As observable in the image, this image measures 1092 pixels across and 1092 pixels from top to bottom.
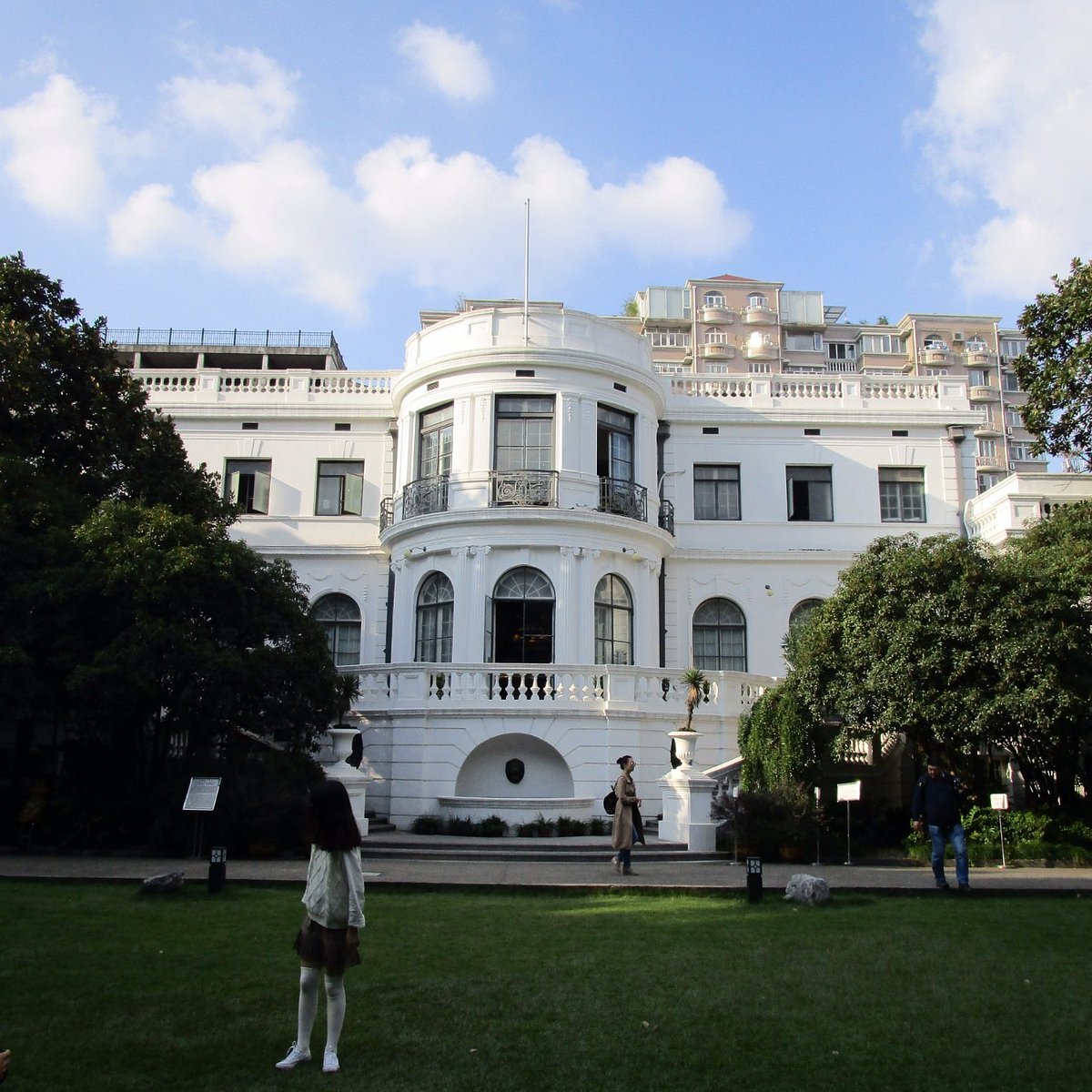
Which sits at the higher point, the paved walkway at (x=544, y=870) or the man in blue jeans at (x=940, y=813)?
the man in blue jeans at (x=940, y=813)

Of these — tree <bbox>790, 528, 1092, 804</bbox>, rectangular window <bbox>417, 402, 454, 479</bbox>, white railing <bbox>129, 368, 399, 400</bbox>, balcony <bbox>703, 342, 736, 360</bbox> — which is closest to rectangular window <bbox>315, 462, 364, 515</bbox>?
white railing <bbox>129, 368, 399, 400</bbox>

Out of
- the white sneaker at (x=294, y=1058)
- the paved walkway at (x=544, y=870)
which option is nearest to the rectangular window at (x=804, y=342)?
the paved walkway at (x=544, y=870)

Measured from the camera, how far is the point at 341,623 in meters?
28.5

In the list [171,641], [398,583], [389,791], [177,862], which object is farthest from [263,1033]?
[398,583]

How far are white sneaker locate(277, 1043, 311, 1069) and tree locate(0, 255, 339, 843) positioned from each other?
1144 centimetres

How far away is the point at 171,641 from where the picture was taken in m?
17.0

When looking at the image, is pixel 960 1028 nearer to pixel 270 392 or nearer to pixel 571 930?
pixel 571 930

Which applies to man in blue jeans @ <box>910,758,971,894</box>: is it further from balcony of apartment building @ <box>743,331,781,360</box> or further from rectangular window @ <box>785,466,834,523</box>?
balcony of apartment building @ <box>743,331,781,360</box>

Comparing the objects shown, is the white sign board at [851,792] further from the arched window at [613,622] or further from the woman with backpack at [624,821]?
the arched window at [613,622]

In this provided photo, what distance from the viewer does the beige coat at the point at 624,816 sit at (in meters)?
14.8

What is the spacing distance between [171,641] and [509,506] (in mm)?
9257

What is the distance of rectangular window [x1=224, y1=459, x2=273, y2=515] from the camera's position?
29.2m

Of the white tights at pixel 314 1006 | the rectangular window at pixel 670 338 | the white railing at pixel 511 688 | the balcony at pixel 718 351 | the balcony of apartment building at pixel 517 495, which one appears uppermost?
the rectangular window at pixel 670 338

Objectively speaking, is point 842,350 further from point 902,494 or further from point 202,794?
point 202,794
